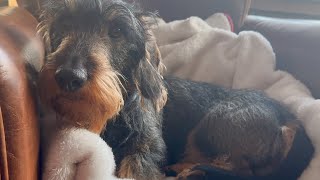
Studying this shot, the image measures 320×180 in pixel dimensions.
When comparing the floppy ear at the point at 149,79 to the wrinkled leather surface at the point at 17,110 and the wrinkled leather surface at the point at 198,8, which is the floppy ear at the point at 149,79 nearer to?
the wrinkled leather surface at the point at 17,110

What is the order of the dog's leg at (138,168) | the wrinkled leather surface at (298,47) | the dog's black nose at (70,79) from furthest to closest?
1. the wrinkled leather surface at (298,47)
2. the dog's leg at (138,168)
3. the dog's black nose at (70,79)

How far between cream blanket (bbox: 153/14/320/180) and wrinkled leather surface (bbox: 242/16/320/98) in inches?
2.6

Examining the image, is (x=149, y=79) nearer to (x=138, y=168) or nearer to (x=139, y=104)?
(x=139, y=104)

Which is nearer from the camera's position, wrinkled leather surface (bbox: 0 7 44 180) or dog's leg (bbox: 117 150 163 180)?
wrinkled leather surface (bbox: 0 7 44 180)

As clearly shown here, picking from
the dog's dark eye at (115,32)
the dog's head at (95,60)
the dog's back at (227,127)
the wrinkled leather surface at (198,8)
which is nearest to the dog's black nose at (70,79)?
the dog's head at (95,60)

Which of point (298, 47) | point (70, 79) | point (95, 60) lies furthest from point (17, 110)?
point (298, 47)

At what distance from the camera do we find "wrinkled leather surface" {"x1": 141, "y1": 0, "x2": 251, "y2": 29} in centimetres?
232

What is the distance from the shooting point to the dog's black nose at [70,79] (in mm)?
1184

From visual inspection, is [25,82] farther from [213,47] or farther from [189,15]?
[189,15]

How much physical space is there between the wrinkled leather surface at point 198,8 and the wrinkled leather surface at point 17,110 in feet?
4.03

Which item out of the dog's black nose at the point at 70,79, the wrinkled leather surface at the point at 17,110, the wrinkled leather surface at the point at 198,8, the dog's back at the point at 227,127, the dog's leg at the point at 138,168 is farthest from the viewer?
the wrinkled leather surface at the point at 198,8

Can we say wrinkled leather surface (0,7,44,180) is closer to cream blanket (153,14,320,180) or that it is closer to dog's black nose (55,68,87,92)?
dog's black nose (55,68,87,92)

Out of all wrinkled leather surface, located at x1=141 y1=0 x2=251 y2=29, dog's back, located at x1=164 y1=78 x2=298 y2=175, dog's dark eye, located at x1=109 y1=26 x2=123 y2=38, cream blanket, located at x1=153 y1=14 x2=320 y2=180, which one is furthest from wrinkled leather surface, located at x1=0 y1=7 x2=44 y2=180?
wrinkled leather surface, located at x1=141 y1=0 x2=251 y2=29

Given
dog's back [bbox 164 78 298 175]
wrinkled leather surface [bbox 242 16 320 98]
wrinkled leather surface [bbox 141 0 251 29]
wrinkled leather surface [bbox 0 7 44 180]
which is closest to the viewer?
wrinkled leather surface [bbox 0 7 44 180]
